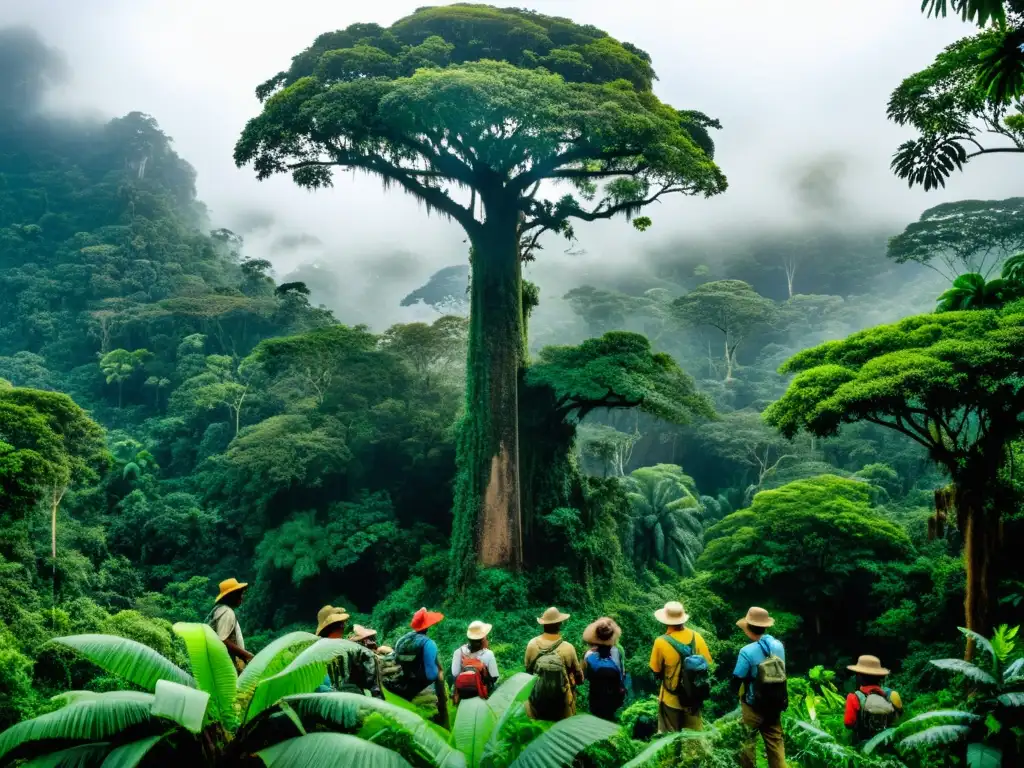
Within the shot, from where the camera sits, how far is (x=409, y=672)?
4551 mm

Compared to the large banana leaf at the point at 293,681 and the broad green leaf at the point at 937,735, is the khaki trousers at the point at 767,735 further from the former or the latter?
the large banana leaf at the point at 293,681

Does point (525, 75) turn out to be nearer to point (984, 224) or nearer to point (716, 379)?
point (984, 224)

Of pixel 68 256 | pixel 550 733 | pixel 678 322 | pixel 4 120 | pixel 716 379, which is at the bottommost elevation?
pixel 550 733

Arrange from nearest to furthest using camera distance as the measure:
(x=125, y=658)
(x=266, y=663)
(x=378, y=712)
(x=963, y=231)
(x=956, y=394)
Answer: (x=378, y=712)
(x=125, y=658)
(x=266, y=663)
(x=956, y=394)
(x=963, y=231)

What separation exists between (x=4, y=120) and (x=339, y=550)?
57.8m

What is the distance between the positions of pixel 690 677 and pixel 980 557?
682 centimetres

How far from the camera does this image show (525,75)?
13.3 meters

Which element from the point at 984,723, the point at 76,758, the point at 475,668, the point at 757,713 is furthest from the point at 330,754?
the point at 984,723

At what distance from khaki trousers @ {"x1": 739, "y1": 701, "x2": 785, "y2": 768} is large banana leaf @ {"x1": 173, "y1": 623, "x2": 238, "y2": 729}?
9.88 ft

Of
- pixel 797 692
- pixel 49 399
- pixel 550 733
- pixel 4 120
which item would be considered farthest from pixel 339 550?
pixel 4 120

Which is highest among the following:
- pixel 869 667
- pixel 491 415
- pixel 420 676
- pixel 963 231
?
pixel 963 231

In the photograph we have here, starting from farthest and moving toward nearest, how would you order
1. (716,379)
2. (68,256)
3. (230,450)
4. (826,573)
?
1. (716,379)
2. (68,256)
3. (230,450)
4. (826,573)

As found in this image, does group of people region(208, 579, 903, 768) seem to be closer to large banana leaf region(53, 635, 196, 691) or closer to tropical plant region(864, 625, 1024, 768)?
tropical plant region(864, 625, 1024, 768)

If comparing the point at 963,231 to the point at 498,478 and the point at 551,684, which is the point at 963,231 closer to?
the point at 498,478
